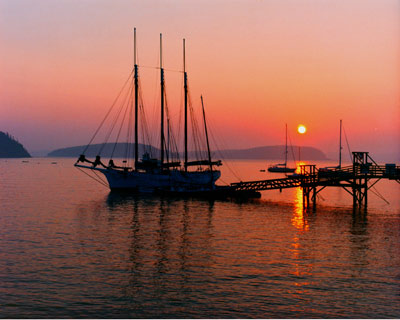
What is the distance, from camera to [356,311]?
18.8 meters

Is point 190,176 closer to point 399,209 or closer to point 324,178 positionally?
point 324,178

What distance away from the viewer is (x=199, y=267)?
2570cm

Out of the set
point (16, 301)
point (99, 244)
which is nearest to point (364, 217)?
point (99, 244)

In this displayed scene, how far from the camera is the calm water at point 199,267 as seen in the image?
1927 centimetres

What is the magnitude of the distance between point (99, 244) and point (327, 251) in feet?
52.8

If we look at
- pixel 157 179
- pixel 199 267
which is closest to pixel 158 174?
pixel 157 179

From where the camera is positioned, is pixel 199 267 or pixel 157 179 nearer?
pixel 199 267

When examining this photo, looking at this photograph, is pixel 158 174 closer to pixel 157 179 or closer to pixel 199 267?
pixel 157 179

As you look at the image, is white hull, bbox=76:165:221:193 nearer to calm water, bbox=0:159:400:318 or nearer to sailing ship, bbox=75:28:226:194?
sailing ship, bbox=75:28:226:194

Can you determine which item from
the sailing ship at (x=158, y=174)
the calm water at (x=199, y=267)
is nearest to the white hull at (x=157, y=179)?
the sailing ship at (x=158, y=174)

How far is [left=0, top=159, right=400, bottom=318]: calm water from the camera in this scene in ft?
63.2

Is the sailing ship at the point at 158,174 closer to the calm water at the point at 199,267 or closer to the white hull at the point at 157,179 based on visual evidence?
the white hull at the point at 157,179

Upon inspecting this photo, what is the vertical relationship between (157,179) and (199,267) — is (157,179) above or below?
above

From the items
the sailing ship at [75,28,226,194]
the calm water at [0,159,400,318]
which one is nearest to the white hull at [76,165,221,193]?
the sailing ship at [75,28,226,194]
